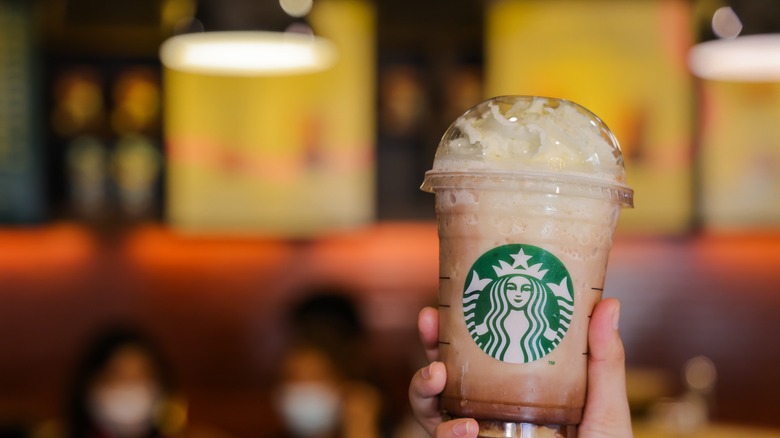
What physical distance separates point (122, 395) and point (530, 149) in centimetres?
309

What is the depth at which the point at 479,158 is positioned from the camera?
50.6 inches

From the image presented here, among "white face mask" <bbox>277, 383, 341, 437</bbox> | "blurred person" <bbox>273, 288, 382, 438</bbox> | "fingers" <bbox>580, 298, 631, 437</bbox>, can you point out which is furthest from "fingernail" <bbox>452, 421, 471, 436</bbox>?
"white face mask" <bbox>277, 383, 341, 437</bbox>

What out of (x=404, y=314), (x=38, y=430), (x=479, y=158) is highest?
(x=479, y=158)

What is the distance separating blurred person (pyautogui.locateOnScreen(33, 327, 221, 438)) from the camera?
394cm

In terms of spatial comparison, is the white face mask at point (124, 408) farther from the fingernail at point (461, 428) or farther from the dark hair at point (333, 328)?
the fingernail at point (461, 428)

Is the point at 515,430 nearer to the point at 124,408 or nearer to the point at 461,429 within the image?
the point at 461,429

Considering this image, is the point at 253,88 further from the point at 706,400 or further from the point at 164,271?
the point at 706,400

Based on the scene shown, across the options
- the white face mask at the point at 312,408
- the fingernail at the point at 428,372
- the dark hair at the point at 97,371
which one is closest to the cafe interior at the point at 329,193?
the white face mask at the point at 312,408

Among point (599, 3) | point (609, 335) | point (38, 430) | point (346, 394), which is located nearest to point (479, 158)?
point (609, 335)

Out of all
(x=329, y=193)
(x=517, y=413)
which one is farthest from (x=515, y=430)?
(x=329, y=193)

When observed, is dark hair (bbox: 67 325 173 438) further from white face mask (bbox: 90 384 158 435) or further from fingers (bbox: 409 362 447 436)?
fingers (bbox: 409 362 447 436)

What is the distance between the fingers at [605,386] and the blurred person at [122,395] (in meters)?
3.00

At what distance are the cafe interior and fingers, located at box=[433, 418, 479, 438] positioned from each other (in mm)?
3556

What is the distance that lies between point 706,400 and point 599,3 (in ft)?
6.73
